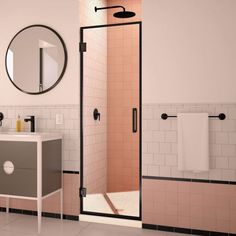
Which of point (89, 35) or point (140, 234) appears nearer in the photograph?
point (140, 234)

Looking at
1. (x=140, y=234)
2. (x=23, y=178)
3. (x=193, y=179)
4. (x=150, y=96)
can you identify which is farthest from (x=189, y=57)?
(x=23, y=178)

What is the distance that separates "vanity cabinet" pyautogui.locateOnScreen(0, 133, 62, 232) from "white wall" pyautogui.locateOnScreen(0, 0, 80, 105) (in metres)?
0.53

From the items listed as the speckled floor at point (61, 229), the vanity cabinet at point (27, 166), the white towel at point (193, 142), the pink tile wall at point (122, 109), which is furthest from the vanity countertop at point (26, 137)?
the pink tile wall at point (122, 109)

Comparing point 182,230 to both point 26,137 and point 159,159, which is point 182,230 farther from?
point 26,137

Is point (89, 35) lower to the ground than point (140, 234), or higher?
higher

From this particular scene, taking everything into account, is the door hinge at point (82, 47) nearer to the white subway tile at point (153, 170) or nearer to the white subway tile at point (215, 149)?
the white subway tile at point (153, 170)

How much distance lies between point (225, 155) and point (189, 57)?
962 millimetres

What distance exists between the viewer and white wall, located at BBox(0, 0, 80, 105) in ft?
10.8

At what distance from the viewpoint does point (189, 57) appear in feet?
9.58

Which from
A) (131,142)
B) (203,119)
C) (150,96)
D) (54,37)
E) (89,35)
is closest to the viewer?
(203,119)

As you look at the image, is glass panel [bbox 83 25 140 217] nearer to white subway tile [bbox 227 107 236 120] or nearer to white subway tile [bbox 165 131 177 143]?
white subway tile [bbox 165 131 177 143]

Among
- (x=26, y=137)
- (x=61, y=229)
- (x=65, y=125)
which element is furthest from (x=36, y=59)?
(x=61, y=229)

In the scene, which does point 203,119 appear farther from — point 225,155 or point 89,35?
point 89,35

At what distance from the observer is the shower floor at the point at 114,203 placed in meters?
3.60
